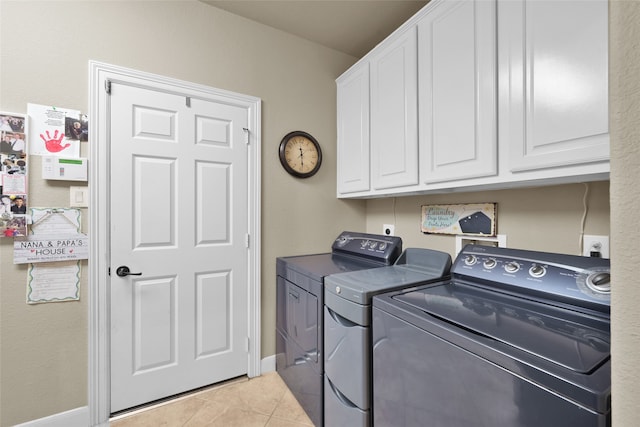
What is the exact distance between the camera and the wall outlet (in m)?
1.16

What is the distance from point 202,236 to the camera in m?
1.93

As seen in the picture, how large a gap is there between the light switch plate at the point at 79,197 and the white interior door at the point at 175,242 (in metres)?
0.12

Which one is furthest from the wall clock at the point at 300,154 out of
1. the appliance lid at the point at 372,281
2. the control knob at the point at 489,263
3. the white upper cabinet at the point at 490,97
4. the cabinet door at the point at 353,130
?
the control knob at the point at 489,263

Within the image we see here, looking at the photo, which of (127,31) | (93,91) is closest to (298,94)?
(127,31)

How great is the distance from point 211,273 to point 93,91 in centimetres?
133

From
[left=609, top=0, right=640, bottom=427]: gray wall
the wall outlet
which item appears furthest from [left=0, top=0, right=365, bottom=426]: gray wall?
[left=609, top=0, right=640, bottom=427]: gray wall

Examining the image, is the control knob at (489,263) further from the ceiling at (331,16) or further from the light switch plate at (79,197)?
the light switch plate at (79,197)

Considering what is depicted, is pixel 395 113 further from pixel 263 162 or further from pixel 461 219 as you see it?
pixel 263 162

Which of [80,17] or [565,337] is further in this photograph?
[80,17]

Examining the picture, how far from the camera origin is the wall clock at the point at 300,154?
2.21 meters

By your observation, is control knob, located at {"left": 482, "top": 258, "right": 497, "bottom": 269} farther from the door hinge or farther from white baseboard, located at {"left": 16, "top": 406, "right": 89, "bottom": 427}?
white baseboard, located at {"left": 16, "top": 406, "right": 89, "bottom": 427}

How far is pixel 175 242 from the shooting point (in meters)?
1.85

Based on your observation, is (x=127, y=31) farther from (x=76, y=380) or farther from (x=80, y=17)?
(x=76, y=380)

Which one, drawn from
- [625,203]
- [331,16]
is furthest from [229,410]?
[331,16]
